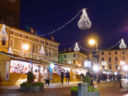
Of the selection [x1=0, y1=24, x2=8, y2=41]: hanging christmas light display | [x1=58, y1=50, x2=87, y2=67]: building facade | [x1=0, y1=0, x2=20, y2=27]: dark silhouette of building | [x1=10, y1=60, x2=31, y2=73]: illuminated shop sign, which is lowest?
[x1=10, y1=60, x2=31, y2=73]: illuminated shop sign

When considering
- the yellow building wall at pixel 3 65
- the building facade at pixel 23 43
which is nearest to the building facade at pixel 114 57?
the building facade at pixel 23 43

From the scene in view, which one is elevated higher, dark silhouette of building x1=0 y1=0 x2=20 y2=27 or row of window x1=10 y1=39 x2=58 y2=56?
dark silhouette of building x1=0 y1=0 x2=20 y2=27

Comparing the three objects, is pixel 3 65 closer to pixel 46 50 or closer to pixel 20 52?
pixel 20 52

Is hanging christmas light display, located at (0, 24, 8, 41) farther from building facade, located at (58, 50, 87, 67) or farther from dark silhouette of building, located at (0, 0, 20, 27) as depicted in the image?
building facade, located at (58, 50, 87, 67)

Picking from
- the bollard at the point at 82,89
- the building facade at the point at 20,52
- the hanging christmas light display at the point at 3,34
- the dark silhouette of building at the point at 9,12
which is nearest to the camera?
the bollard at the point at 82,89

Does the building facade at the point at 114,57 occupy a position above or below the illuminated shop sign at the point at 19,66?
above

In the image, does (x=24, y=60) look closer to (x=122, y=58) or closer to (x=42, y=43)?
(x=42, y=43)

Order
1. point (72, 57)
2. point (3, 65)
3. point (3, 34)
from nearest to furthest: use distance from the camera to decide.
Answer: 1. point (3, 65)
2. point (3, 34)
3. point (72, 57)

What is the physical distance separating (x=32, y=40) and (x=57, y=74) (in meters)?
14.5

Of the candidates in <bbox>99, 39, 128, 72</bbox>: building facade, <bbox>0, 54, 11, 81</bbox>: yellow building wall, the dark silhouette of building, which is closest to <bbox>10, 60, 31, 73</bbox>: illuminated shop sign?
<bbox>0, 54, 11, 81</bbox>: yellow building wall

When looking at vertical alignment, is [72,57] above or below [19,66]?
above

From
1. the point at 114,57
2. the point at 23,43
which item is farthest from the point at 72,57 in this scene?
the point at 23,43

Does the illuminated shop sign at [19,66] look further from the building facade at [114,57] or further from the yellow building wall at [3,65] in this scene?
the building facade at [114,57]

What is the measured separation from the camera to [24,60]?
2383 cm
